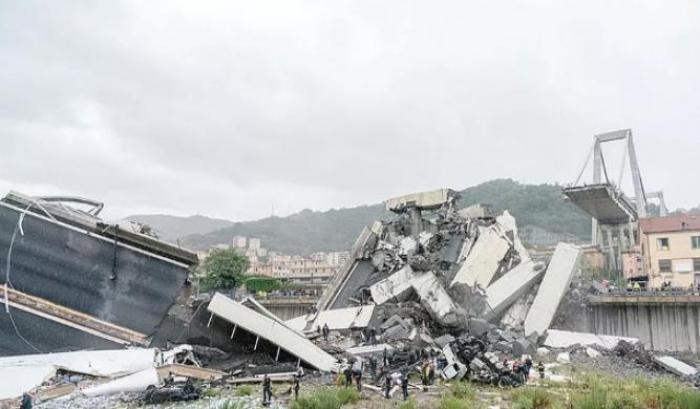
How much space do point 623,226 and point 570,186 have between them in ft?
29.4

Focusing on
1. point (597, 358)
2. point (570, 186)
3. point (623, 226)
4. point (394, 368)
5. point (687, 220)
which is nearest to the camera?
point (394, 368)

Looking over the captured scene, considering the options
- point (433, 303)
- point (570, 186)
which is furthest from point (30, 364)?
point (570, 186)

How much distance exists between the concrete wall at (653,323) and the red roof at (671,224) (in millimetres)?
10942

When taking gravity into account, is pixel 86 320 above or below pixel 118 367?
above

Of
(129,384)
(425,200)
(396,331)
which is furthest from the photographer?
(425,200)

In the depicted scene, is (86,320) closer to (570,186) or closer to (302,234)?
(570,186)

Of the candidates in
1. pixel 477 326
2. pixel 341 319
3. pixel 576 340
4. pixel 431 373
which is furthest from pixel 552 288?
pixel 431 373

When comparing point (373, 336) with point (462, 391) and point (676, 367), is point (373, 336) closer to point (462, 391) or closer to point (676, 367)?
point (462, 391)

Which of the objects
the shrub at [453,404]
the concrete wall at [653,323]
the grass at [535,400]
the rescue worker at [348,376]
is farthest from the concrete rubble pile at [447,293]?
the concrete wall at [653,323]

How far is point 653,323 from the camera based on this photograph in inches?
826

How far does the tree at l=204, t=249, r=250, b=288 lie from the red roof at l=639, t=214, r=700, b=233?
105ft

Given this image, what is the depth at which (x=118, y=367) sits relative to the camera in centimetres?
1173

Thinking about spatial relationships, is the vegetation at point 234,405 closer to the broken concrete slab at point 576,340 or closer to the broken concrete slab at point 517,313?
the broken concrete slab at point 576,340

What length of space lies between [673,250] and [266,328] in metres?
27.0
